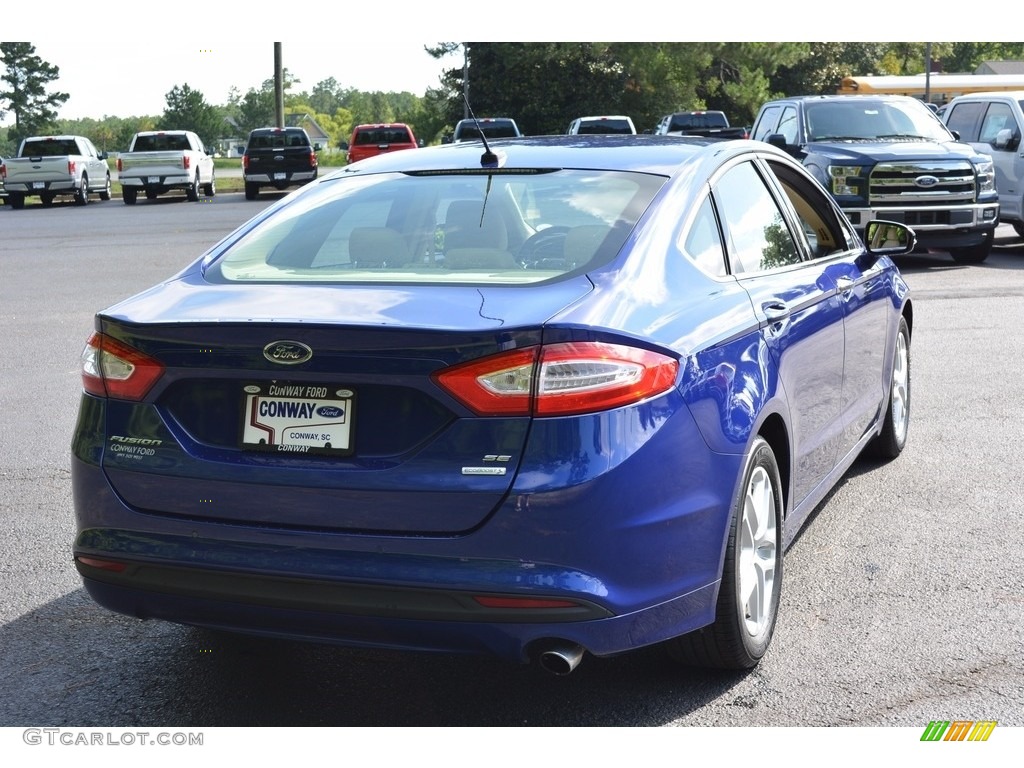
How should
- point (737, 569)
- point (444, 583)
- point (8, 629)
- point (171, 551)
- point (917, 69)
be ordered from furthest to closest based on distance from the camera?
point (917, 69)
point (8, 629)
point (737, 569)
point (171, 551)
point (444, 583)

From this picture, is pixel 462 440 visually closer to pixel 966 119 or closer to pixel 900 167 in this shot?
pixel 900 167

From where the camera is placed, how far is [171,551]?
3.58 meters

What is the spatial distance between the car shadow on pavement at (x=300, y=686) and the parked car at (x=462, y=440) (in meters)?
0.26

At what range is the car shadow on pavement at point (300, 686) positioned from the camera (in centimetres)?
389

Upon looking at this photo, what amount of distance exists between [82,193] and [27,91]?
8530 cm

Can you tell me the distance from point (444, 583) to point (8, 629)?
6.87ft

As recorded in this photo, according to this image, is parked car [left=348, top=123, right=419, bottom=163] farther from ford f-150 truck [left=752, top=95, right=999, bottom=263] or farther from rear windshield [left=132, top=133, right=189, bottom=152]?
ford f-150 truck [left=752, top=95, right=999, bottom=263]

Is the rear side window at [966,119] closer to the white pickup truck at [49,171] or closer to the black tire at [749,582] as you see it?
the black tire at [749,582]

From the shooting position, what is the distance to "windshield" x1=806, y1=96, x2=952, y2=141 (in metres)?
16.4

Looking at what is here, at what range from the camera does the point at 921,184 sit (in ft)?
50.4

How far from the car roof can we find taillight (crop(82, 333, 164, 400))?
4.81 feet

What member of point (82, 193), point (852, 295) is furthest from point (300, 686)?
point (82, 193)

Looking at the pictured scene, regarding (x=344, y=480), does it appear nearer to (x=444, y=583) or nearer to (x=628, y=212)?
(x=444, y=583)

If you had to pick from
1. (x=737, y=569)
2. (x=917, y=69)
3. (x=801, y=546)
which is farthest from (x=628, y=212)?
(x=917, y=69)
